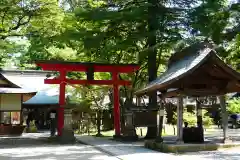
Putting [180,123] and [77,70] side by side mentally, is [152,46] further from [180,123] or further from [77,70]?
[180,123]

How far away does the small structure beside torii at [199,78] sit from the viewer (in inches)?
527

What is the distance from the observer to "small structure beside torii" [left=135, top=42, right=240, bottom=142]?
527 inches

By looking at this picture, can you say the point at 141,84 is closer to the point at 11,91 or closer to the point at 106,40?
the point at 106,40

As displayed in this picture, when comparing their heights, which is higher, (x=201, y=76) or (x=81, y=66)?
(x=81, y=66)

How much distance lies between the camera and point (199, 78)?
14141 millimetres

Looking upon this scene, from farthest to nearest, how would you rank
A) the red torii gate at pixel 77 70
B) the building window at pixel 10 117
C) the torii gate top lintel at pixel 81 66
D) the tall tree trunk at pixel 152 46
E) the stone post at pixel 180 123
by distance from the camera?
the building window at pixel 10 117 < the red torii gate at pixel 77 70 < the torii gate top lintel at pixel 81 66 < the tall tree trunk at pixel 152 46 < the stone post at pixel 180 123

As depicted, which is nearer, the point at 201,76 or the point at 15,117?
the point at 201,76

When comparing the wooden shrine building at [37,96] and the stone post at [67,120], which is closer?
the stone post at [67,120]

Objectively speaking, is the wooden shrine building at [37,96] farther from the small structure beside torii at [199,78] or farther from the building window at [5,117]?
the small structure beside torii at [199,78]

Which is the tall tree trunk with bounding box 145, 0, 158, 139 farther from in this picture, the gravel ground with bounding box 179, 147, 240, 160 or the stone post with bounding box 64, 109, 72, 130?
the gravel ground with bounding box 179, 147, 240, 160

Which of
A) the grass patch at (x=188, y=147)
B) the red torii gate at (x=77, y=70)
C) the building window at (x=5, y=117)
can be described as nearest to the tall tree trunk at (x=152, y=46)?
the red torii gate at (x=77, y=70)

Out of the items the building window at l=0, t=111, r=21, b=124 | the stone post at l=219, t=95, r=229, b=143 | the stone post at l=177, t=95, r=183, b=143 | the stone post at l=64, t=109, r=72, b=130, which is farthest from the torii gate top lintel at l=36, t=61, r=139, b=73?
the building window at l=0, t=111, r=21, b=124

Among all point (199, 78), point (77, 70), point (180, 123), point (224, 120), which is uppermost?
point (77, 70)

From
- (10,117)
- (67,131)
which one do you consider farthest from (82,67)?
(10,117)
